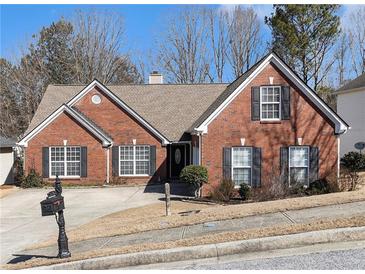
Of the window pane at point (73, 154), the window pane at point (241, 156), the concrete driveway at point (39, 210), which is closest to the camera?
the concrete driveway at point (39, 210)

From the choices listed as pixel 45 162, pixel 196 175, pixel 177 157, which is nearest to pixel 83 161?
pixel 45 162

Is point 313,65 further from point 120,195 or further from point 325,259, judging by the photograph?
point 325,259

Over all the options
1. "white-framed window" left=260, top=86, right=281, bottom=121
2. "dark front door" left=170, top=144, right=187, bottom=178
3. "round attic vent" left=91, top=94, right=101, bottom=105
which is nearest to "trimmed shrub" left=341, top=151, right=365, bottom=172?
"white-framed window" left=260, top=86, right=281, bottom=121

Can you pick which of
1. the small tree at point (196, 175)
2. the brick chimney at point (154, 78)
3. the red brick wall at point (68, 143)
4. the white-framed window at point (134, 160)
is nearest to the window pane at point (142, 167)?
the white-framed window at point (134, 160)

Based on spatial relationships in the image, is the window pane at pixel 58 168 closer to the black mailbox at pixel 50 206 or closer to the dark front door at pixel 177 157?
the dark front door at pixel 177 157

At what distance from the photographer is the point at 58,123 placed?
81.2ft

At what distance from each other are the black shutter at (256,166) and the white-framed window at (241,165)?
6.1 inches

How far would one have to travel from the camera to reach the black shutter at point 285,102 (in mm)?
20469

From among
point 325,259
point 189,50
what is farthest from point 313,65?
point 325,259

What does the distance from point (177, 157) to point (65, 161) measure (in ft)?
21.7

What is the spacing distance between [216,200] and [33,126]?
12806mm

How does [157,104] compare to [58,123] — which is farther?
[157,104]

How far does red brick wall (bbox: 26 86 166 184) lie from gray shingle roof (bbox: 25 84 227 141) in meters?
1.41

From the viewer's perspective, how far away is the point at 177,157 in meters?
27.0
